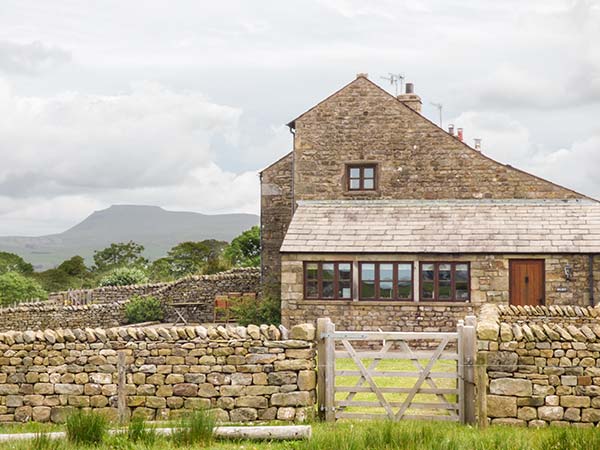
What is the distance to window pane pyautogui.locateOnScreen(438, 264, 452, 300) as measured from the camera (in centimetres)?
2444

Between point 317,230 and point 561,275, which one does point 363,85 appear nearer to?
point 317,230

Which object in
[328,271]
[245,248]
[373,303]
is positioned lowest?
[373,303]

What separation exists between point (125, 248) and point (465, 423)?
216 feet

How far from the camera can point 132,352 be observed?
12.5m

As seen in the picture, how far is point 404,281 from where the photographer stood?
80.7 feet

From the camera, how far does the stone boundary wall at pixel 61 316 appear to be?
3388 centimetres

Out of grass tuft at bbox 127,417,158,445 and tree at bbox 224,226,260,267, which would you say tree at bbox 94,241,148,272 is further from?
grass tuft at bbox 127,417,158,445

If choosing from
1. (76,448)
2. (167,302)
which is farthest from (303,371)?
(167,302)

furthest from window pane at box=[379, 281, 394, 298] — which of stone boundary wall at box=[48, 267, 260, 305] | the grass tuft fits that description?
the grass tuft

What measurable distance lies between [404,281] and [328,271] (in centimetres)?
220

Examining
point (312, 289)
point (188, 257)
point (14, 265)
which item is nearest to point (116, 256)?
point (188, 257)

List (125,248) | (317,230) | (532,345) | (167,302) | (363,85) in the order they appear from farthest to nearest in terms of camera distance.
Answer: (125,248)
(167,302)
(363,85)
(317,230)
(532,345)

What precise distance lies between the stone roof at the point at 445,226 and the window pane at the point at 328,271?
0.47 metres

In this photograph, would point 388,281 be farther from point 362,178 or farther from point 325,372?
point 325,372
